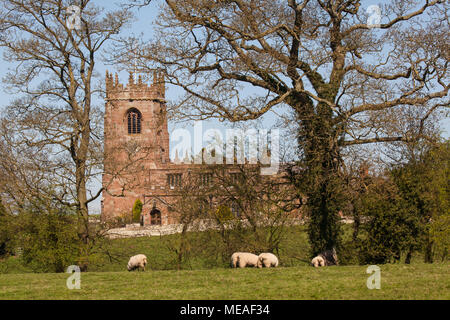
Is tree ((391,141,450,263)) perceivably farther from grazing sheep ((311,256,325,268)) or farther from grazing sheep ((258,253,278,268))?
grazing sheep ((258,253,278,268))

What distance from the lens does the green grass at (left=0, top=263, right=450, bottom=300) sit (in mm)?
10562

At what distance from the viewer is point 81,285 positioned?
1262 centimetres

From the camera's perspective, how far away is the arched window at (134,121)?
267 feet

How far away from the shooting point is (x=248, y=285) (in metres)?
11.7

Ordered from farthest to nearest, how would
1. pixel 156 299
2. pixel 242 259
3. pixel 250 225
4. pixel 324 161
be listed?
pixel 250 225 → pixel 324 161 → pixel 242 259 → pixel 156 299

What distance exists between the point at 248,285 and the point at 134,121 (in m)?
71.4

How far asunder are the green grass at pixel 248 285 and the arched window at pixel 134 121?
67.7 metres

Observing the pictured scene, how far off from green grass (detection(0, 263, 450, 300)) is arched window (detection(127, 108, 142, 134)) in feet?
222

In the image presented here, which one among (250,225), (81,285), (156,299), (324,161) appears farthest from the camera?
(250,225)

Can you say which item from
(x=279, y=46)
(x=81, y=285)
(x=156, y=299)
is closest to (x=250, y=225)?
(x=279, y=46)

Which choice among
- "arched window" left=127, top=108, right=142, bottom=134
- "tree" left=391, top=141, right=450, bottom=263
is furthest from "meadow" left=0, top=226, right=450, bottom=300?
"arched window" left=127, top=108, right=142, bottom=134

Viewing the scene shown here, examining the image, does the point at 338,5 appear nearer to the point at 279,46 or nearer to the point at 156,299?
the point at 279,46

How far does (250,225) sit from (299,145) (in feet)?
21.6

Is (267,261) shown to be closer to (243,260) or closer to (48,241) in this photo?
(243,260)
